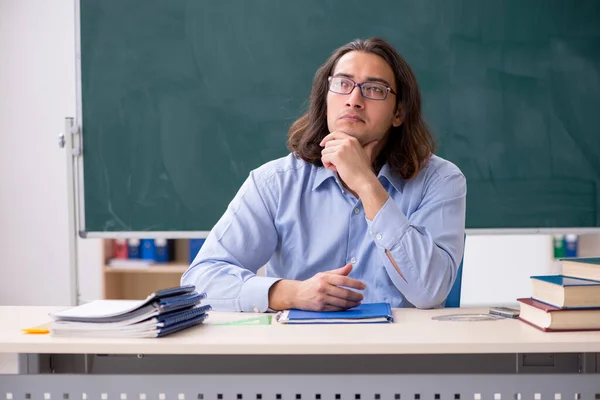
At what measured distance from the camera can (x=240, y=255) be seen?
204cm

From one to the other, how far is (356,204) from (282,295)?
498mm

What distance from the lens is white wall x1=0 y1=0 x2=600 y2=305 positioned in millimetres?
4633

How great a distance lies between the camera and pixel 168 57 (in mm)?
3422

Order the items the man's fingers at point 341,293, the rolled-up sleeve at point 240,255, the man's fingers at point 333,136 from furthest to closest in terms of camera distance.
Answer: the man's fingers at point 333,136
the rolled-up sleeve at point 240,255
the man's fingers at point 341,293

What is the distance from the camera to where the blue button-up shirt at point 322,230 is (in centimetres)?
189

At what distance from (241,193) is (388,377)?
899 mm

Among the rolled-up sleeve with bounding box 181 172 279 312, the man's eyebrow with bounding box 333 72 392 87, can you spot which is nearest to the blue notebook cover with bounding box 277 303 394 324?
the rolled-up sleeve with bounding box 181 172 279 312

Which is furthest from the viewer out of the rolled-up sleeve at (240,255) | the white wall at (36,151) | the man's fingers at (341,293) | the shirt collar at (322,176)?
the white wall at (36,151)

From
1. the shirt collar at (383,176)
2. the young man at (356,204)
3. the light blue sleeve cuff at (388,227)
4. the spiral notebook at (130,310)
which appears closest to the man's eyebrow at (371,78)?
the young man at (356,204)

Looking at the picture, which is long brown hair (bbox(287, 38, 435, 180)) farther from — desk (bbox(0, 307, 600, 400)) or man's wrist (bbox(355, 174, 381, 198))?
desk (bbox(0, 307, 600, 400))

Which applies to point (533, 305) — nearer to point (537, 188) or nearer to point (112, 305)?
Answer: point (112, 305)

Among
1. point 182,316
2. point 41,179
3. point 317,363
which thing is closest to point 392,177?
point 317,363

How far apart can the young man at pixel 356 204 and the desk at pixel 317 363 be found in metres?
0.23

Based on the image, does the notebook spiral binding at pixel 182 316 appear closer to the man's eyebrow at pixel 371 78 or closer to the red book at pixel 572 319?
the red book at pixel 572 319
